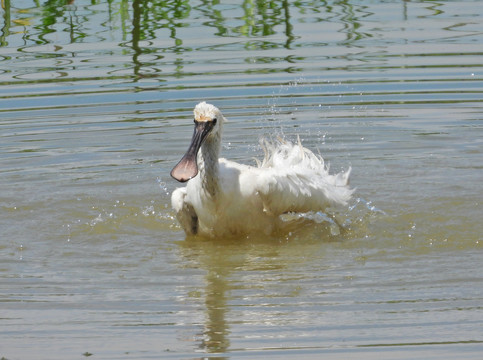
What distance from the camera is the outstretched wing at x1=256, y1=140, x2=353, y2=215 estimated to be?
28.0ft

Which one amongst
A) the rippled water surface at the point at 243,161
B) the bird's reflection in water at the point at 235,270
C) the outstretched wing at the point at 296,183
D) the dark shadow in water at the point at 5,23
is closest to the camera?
the rippled water surface at the point at 243,161

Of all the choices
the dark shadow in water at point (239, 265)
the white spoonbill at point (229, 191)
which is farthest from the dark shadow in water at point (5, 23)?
the dark shadow in water at point (239, 265)

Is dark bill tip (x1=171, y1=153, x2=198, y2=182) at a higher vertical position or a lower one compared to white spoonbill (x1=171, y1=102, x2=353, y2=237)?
higher

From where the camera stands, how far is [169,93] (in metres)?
13.6

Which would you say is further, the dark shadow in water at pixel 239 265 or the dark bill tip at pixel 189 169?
the dark bill tip at pixel 189 169

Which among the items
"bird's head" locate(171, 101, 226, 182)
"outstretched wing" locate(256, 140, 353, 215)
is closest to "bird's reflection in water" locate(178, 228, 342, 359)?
"outstretched wing" locate(256, 140, 353, 215)

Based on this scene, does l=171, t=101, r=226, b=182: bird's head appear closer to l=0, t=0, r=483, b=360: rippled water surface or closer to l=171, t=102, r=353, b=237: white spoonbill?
l=171, t=102, r=353, b=237: white spoonbill

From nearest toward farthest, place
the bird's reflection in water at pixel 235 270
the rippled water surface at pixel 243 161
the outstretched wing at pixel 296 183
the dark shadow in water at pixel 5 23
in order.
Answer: the rippled water surface at pixel 243 161
the bird's reflection in water at pixel 235 270
the outstretched wing at pixel 296 183
the dark shadow in water at pixel 5 23

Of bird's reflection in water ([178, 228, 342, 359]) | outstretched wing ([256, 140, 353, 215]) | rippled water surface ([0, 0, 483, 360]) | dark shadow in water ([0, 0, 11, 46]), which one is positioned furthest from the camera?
dark shadow in water ([0, 0, 11, 46])

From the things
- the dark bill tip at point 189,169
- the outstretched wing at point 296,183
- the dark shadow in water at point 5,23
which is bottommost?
the dark shadow in water at point 5,23

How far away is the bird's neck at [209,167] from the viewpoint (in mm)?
8555

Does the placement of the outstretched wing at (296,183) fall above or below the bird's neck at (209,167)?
below

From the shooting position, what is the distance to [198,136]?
28.3 feet

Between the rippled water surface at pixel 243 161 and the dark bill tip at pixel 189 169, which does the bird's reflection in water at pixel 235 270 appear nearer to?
the rippled water surface at pixel 243 161
